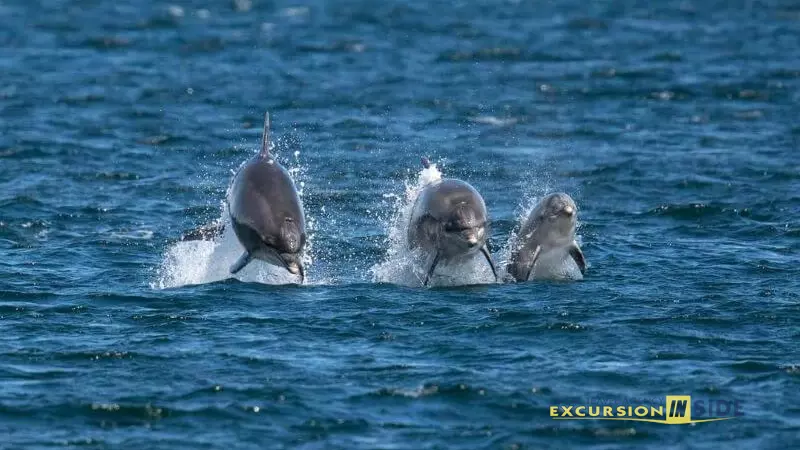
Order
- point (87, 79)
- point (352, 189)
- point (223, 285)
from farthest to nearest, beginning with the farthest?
1. point (87, 79)
2. point (352, 189)
3. point (223, 285)

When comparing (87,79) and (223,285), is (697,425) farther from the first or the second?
(87,79)

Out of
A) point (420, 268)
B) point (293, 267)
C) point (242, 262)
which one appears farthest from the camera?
point (420, 268)

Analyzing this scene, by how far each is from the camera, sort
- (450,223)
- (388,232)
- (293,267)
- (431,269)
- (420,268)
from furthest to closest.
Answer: (388,232) → (420,268) → (431,269) → (450,223) → (293,267)

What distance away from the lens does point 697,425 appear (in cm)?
1585

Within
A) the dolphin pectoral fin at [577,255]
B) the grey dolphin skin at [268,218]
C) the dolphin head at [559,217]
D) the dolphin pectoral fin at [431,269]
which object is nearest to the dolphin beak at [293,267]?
the grey dolphin skin at [268,218]

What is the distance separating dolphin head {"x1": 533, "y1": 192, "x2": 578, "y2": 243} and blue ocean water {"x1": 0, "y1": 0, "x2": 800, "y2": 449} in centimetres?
76

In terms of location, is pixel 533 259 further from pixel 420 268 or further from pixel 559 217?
pixel 420 268

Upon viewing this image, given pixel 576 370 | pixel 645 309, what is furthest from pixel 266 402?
pixel 645 309

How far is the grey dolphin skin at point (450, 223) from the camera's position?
806 inches

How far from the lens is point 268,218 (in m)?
19.7

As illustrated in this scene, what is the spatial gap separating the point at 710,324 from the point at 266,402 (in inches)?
239

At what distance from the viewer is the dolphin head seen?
2130cm

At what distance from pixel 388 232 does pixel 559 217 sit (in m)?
4.16

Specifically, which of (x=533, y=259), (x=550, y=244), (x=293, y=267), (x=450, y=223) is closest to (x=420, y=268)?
(x=450, y=223)
